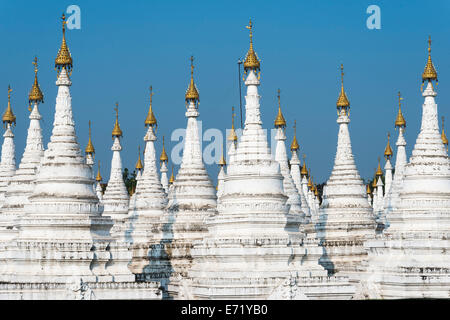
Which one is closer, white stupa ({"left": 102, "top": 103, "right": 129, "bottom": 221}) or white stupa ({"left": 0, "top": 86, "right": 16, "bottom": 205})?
white stupa ({"left": 0, "top": 86, "right": 16, "bottom": 205})

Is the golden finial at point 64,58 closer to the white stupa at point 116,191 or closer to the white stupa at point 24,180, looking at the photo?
the white stupa at point 24,180

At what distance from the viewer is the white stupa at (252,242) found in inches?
1699

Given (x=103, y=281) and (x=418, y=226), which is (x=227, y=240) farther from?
(x=418, y=226)

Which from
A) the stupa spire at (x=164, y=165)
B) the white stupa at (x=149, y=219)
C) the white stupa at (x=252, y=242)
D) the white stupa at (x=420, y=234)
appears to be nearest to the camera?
the white stupa at (x=252, y=242)

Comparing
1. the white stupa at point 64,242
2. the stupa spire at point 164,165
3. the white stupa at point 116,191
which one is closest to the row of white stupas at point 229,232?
the white stupa at point 64,242

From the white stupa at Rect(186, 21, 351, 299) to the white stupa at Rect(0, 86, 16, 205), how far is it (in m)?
19.4

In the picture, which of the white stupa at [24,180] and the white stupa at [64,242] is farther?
the white stupa at [24,180]

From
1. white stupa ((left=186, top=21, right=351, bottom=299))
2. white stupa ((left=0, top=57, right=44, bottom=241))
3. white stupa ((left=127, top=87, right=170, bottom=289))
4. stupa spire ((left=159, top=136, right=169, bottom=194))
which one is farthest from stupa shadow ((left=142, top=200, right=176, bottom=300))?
stupa spire ((left=159, top=136, right=169, bottom=194))

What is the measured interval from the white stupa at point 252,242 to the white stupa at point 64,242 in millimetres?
3208

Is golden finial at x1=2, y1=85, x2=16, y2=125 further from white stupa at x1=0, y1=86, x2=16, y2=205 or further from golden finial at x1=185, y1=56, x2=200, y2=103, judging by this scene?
golden finial at x1=185, y1=56, x2=200, y2=103

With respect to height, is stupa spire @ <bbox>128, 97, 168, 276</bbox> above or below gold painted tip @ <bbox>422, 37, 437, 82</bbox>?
below

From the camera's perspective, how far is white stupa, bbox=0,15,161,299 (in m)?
40.6

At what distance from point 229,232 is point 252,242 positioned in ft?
4.35
